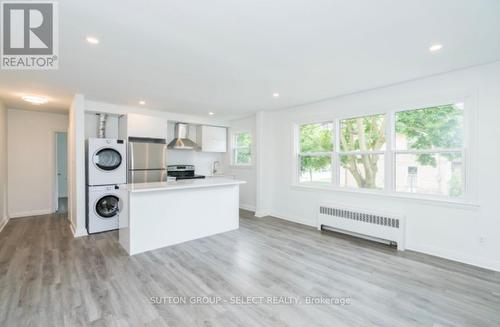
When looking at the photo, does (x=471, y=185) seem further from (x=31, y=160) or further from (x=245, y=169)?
(x=31, y=160)

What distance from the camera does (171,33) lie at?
217 cm

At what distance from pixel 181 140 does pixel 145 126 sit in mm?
1017

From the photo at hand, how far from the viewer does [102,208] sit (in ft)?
14.4

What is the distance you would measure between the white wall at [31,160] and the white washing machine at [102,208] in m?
2.55

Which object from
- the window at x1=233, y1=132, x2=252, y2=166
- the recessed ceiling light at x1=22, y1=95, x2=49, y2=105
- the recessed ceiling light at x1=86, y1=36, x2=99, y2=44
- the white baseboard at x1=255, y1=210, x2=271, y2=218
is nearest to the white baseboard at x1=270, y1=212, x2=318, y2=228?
the white baseboard at x1=255, y1=210, x2=271, y2=218

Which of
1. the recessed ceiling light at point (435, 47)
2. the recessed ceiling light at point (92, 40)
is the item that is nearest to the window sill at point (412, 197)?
the recessed ceiling light at point (435, 47)

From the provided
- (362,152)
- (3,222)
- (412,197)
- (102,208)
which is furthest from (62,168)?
(412,197)

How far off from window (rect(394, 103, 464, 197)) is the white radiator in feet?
1.79

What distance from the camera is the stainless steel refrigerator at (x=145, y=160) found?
187 inches

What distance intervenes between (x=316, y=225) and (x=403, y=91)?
9.25ft

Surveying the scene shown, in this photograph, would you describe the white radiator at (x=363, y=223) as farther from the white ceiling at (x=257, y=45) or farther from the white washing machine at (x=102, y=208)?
the white washing machine at (x=102, y=208)

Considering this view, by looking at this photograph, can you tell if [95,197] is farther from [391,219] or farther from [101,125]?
[391,219]

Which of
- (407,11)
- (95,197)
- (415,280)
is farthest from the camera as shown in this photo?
(95,197)

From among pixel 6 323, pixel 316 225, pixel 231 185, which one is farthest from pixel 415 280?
pixel 6 323
